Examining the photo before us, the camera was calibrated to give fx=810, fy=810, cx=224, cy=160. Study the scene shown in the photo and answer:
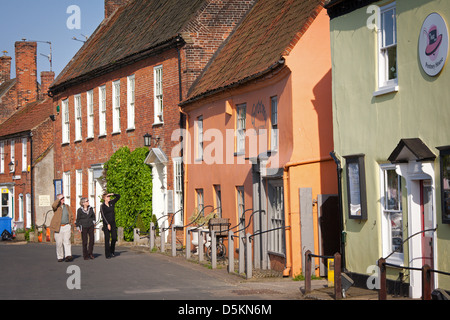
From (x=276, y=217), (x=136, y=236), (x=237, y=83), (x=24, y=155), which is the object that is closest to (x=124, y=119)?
(x=136, y=236)

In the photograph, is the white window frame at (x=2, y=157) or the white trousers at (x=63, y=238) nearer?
the white trousers at (x=63, y=238)

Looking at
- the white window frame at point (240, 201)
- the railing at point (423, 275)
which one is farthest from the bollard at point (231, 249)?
the railing at point (423, 275)

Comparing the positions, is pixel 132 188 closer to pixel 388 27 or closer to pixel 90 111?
pixel 90 111

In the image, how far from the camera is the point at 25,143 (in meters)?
47.4

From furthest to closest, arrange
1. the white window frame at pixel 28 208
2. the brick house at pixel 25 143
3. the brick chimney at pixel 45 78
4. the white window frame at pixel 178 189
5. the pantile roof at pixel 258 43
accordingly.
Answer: the brick chimney at pixel 45 78 → the white window frame at pixel 28 208 → the brick house at pixel 25 143 → the white window frame at pixel 178 189 → the pantile roof at pixel 258 43

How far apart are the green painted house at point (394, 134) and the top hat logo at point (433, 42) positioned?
2cm

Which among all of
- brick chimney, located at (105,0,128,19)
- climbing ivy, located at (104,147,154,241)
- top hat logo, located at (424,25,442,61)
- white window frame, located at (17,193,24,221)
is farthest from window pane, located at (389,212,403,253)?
white window frame, located at (17,193,24,221)

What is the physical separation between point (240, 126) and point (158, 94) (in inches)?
292

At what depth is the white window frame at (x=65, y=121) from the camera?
39.2m

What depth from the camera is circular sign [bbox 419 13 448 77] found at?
42.6 feet

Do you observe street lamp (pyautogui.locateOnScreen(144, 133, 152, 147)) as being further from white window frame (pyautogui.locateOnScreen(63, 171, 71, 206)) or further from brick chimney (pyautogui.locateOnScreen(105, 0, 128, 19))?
brick chimney (pyautogui.locateOnScreen(105, 0, 128, 19))

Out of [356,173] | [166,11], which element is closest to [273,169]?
[356,173]

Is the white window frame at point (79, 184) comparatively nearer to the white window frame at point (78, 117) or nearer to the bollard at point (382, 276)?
the white window frame at point (78, 117)

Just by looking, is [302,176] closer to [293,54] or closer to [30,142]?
[293,54]
